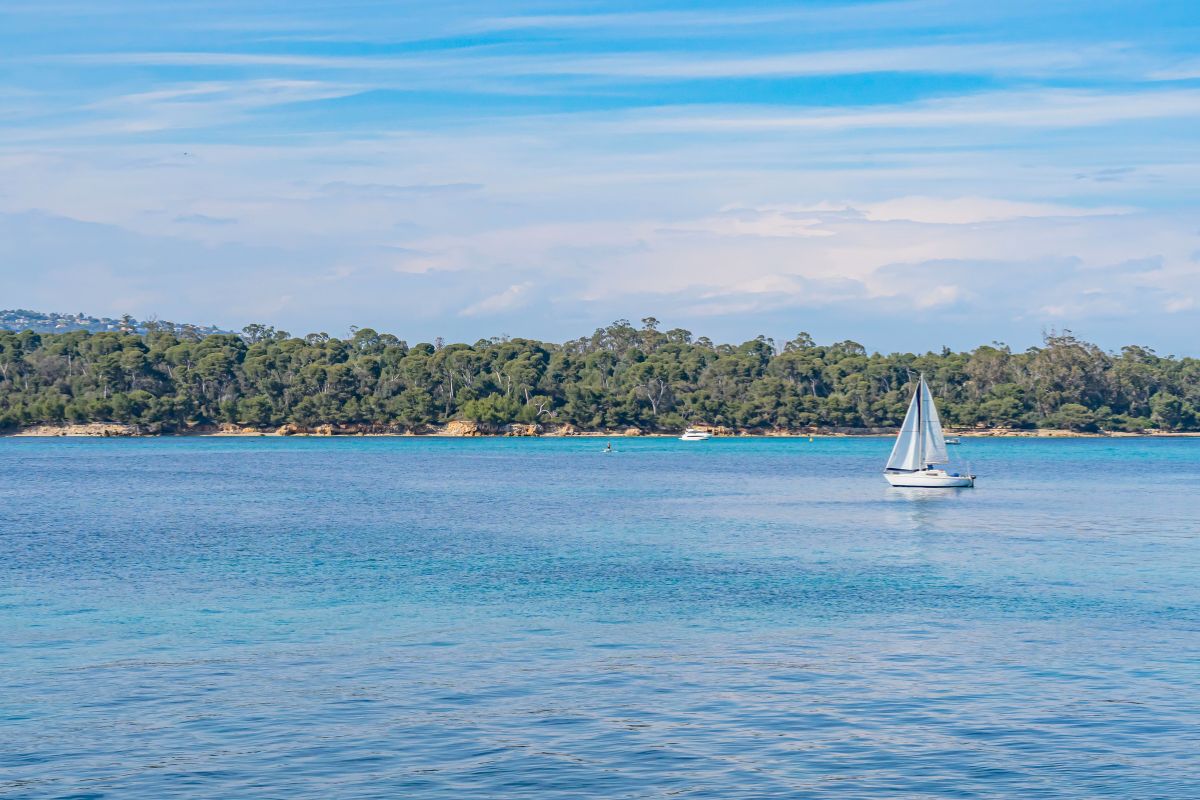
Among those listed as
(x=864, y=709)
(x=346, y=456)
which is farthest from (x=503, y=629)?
(x=346, y=456)

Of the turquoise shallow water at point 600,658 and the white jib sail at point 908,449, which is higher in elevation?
the white jib sail at point 908,449

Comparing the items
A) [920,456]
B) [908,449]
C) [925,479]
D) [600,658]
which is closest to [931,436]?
Result: [920,456]

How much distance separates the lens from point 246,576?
4659 cm

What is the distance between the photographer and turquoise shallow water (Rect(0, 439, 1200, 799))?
70.4 ft

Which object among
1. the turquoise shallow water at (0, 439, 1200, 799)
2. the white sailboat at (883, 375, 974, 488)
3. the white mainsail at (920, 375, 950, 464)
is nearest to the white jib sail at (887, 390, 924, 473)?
the white sailboat at (883, 375, 974, 488)

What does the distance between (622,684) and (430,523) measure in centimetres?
4491

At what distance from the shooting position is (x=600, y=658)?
3061 cm

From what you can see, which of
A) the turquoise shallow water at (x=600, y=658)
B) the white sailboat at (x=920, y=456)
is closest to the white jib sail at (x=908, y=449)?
the white sailboat at (x=920, y=456)

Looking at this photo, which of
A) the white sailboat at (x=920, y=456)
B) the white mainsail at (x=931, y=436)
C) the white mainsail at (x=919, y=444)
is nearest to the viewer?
the white mainsail at (x=931, y=436)

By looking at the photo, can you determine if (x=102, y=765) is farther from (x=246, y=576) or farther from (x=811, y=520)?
(x=811, y=520)

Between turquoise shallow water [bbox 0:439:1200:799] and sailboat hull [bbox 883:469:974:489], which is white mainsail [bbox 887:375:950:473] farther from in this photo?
turquoise shallow water [bbox 0:439:1200:799]

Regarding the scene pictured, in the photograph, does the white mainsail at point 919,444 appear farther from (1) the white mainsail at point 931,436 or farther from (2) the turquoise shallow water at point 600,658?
(2) the turquoise shallow water at point 600,658

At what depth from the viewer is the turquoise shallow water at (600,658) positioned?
21.5m

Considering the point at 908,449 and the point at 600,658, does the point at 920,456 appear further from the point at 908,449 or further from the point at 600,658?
the point at 600,658
